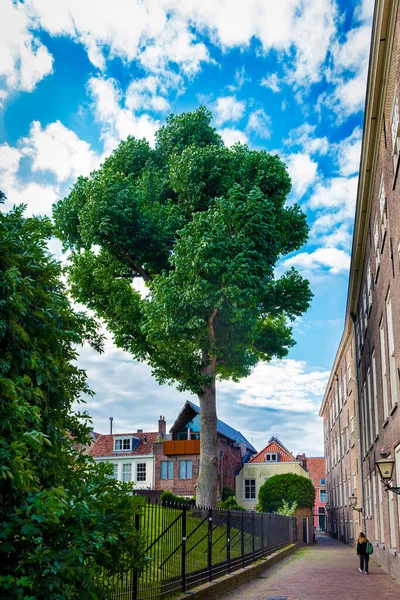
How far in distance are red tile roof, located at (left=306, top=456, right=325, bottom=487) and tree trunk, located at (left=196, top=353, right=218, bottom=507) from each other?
205ft

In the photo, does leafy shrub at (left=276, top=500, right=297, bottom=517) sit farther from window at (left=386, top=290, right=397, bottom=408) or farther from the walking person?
window at (left=386, top=290, right=397, bottom=408)

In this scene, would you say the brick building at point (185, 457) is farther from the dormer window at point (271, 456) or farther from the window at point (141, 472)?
the dormer window at point (271, 456)

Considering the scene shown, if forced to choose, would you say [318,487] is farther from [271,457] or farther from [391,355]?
[391,355]

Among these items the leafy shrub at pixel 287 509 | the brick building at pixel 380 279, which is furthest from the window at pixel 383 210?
the leafy shrub at pixel 287 509

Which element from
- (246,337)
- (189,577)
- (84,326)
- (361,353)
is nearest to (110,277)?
(246,337)

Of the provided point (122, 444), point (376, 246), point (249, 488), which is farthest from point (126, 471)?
point (376, 246)

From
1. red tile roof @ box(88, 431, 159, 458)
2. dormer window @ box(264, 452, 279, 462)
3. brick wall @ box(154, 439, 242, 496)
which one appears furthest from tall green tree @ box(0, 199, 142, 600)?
dormer window @ box(264, 452, 279, 462)

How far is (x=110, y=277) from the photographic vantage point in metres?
25.3

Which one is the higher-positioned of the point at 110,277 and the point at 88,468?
the point at 110,277

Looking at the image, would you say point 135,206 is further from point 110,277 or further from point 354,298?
point 354,298

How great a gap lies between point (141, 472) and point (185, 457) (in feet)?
15.6

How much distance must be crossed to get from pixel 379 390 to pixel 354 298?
1008cm

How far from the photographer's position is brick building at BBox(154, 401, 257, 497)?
49.8m

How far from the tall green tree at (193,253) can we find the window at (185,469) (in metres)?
24.6
